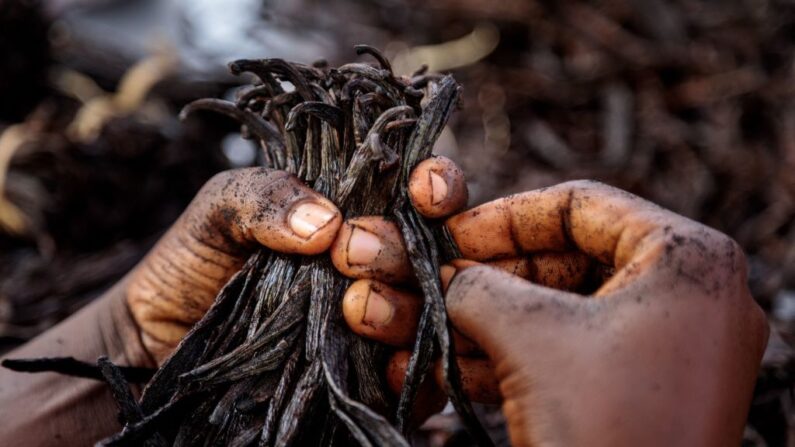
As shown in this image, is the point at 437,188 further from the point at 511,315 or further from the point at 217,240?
the point at 217,240

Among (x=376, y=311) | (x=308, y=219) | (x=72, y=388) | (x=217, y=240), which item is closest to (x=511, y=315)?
(x=376, y=311)

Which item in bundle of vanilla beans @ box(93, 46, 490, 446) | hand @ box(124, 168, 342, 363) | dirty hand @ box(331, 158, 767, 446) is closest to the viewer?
dirty hand @ box(331, 158, 767, 446)

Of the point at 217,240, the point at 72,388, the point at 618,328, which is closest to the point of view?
the point at 618,328

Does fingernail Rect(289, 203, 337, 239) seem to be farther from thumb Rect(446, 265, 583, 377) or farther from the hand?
thumb Rect(446, 265, 583, 377)

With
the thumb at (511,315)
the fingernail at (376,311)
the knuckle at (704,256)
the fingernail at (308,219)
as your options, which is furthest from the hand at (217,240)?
the knuckle at (704,256)

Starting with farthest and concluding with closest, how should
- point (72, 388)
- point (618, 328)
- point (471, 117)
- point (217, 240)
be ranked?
point (471, 117) < point (72, 388) < point (217, 240) < point (618, 328)

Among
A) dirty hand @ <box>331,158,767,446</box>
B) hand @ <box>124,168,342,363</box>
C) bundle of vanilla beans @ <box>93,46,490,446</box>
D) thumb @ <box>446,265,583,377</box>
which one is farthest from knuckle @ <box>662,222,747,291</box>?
hand @ <box>124,168,342,363</box>

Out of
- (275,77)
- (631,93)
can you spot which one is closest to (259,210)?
(275,77)
